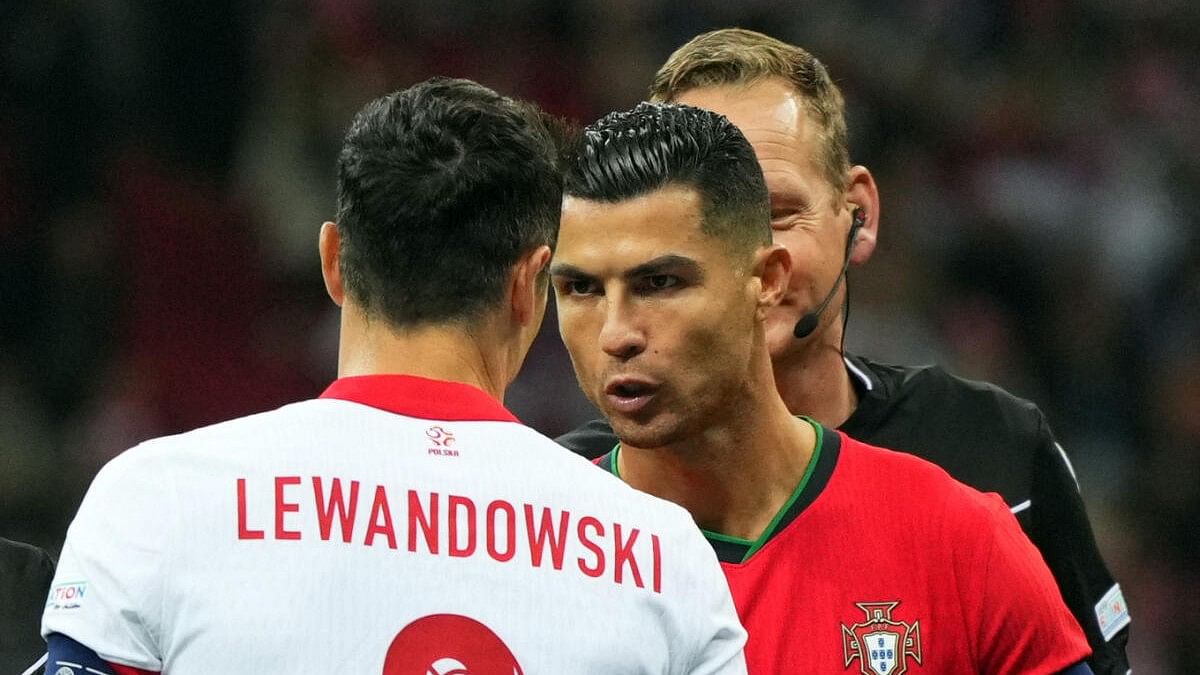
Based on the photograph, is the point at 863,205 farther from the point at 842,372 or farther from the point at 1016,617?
the point at 1016,617

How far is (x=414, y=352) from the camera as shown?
90.1 inches

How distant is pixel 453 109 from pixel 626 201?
681 mm

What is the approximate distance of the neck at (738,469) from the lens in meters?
3.03

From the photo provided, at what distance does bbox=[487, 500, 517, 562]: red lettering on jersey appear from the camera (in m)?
2.18

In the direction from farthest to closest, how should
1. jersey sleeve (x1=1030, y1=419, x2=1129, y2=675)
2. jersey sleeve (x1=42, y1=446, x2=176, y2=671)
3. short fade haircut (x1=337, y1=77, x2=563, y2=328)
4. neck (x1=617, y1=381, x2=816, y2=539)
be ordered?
1. jersey sleeve (x1=1030, y1=419, x2=1129, y2=675)
2. neck (x1=617, y1=381, x2=816, y2=539)
3. short fade haircut (x1=337, y1=77, x2=563, y2=328)
4. jersey sleeve (x1=42, y1=446, x2=176, y2=671)

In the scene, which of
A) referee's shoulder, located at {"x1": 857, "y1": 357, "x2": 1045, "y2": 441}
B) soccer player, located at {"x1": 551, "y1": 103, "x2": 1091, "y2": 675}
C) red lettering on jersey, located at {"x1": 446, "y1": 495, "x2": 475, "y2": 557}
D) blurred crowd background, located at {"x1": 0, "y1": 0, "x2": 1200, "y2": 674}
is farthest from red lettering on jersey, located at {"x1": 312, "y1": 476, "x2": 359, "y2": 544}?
blurred crowd background, located at {"x1": 0, "y1": 0, "x2": 1200, "y2": 674}

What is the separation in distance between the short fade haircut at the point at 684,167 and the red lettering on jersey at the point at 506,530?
90cm

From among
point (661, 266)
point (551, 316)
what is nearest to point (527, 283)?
point (661, 266)

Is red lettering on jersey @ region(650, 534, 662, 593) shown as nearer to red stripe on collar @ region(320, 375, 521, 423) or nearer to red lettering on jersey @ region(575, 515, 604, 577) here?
red lettering on jersey @ region(575, 515, 604, 577)

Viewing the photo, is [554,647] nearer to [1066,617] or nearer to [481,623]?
[481,623]

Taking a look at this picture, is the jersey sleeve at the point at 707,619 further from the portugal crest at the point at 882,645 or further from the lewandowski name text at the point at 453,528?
the portugal crest at the point at 882,645

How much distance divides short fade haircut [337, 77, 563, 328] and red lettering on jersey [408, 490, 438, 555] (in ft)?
0.82

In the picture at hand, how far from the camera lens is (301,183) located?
332 inches

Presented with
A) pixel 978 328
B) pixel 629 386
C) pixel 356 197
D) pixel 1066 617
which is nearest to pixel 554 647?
pixel 356 197
